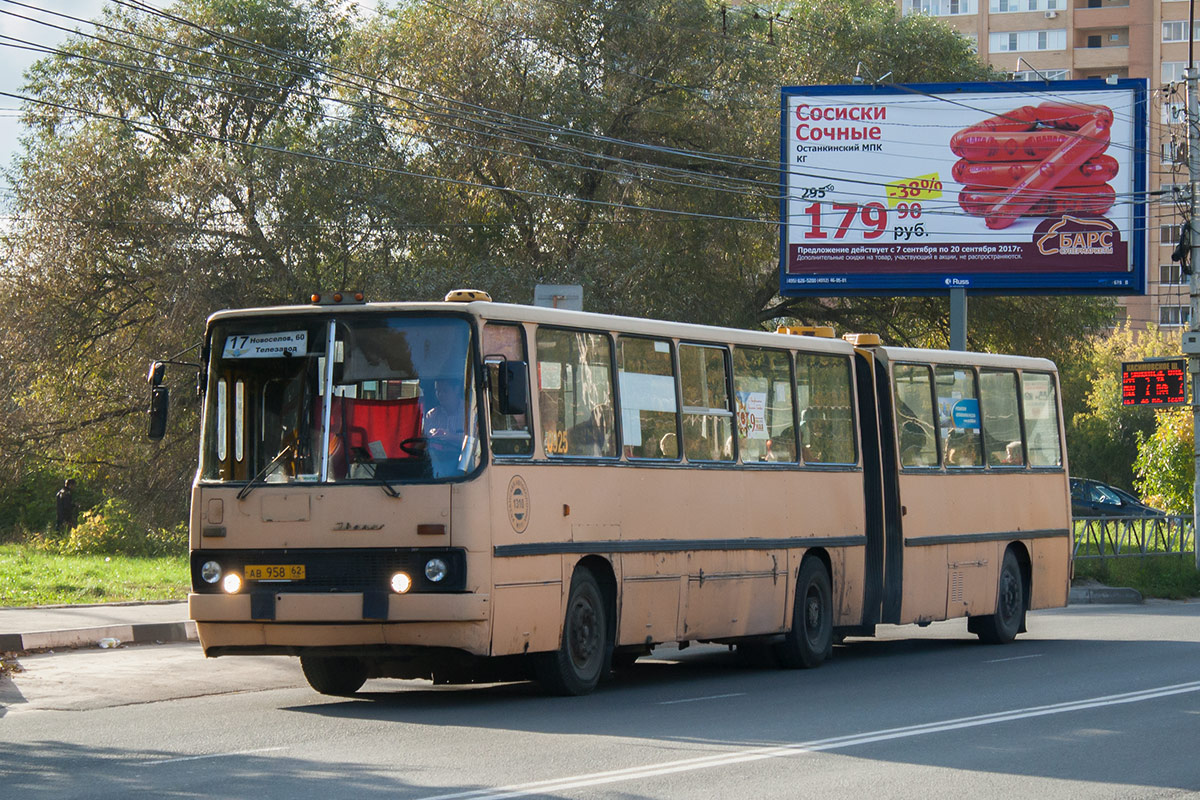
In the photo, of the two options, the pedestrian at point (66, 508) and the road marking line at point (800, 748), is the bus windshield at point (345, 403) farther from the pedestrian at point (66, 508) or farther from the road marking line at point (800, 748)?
the pedestrian at point (66, 508)

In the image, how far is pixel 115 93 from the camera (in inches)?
1248

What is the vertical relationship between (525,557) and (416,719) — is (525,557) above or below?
above

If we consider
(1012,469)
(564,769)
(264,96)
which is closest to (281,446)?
(564,769)

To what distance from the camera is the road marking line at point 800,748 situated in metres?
8.08

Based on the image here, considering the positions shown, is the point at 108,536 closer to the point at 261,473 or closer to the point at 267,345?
the point at 267,345

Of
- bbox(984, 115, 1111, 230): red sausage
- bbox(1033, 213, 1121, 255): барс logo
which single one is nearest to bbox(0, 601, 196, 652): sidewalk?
bbox(984, 115, 1111, 230): red sausage

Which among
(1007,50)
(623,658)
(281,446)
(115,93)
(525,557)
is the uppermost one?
(1007,50)

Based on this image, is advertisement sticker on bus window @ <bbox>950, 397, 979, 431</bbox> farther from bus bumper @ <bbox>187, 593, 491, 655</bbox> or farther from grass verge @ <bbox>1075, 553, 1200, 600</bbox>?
grass verge @ <bbox>1075, 553, 1200, 600</bbox>

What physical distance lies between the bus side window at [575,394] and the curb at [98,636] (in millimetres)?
5520

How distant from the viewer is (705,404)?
14.2 metres

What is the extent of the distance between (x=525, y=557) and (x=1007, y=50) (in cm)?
8709

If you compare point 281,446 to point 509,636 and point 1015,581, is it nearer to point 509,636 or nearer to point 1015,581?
Answer: point 509,636

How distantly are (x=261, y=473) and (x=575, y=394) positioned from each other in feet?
7.99

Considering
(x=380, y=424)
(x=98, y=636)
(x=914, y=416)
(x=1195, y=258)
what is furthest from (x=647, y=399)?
(x=1195, y=258)
